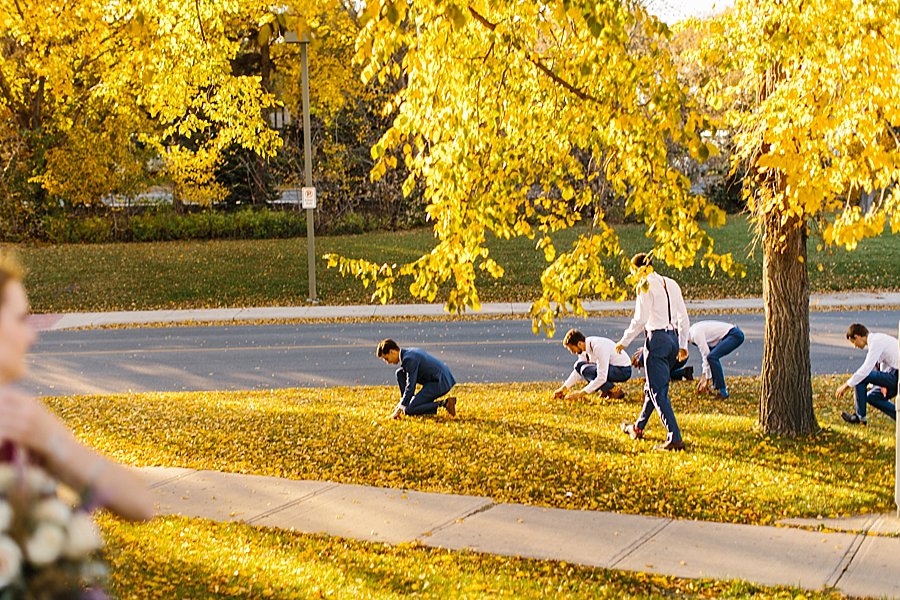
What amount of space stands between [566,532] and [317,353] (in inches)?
438

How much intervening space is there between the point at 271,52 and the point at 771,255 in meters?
27.8

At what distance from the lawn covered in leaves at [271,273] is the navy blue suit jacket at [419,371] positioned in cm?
1345

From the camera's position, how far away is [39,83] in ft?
106

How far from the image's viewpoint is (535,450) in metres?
10.6

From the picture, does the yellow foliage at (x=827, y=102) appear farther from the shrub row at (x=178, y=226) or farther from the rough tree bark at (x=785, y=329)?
the shrub row at (x=178, y=226)

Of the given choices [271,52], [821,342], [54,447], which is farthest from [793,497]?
[271,52]

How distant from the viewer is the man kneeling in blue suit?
1214cm

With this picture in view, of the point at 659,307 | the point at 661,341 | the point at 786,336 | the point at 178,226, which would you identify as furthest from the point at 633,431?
the point at 178,226

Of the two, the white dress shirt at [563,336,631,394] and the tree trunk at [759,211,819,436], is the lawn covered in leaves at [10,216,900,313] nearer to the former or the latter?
the white dress shirt at [563,336,631,394]

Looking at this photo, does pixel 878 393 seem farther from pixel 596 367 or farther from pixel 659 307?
pixel 596 367

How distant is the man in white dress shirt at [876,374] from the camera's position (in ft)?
38.1

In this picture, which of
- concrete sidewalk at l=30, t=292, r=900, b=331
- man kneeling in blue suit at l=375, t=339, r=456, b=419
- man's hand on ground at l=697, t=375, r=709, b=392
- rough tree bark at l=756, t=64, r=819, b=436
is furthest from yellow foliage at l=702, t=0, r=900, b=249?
concrete sidewalk at l=30, t=292, r=900, b=331

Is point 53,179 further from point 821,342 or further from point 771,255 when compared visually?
point 771,255

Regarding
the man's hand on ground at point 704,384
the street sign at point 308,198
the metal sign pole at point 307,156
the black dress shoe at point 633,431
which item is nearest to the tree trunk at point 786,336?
the black dress shoe at point 633,431
